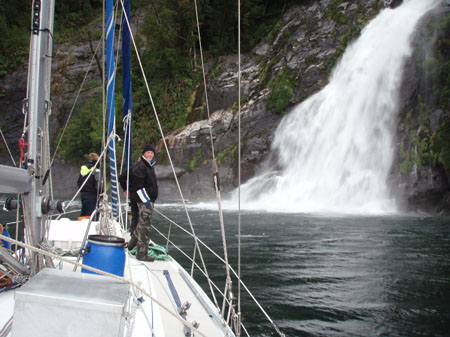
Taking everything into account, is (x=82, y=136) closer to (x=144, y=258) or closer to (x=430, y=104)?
(x=430, y=104)

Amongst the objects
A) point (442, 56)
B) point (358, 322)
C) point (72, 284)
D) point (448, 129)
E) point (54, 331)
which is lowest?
point (358, 322)

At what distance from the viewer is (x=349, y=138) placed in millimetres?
16891

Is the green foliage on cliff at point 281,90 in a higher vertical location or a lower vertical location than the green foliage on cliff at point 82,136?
higher

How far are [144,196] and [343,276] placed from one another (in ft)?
10.0

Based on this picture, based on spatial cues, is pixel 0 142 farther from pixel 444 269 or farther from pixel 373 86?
pixel 444 269

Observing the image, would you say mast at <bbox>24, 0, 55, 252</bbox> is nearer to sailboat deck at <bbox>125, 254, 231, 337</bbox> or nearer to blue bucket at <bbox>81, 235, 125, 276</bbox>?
blue bucket at <bbox>81, 235, 125, 276</bbox>

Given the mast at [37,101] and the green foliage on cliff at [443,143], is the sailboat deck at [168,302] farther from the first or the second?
the green foliage on cliff at [443,143]

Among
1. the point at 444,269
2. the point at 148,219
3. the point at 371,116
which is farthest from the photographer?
the point at 371,116

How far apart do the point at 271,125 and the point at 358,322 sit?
57.1 ft

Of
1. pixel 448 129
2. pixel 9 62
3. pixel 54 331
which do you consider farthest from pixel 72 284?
pixel 9 62

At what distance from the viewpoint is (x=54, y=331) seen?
1.50 metres

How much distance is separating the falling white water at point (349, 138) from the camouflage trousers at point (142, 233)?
10464mm

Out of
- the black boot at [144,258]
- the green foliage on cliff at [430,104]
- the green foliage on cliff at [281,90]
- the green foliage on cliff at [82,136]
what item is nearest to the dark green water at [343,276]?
the black boot at [144,258]

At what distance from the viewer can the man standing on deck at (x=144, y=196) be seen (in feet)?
14.6
